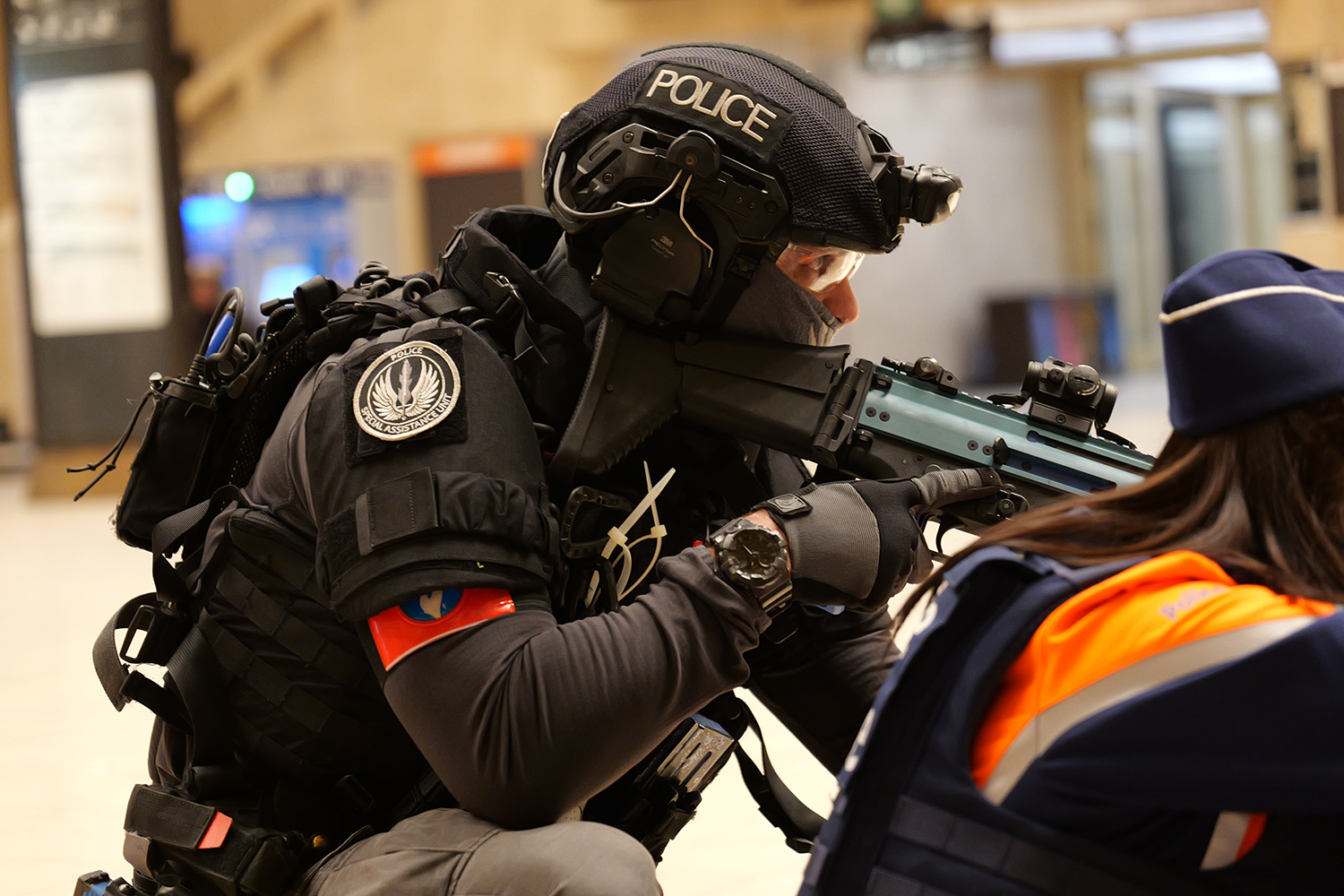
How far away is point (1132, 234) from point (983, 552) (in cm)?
1444

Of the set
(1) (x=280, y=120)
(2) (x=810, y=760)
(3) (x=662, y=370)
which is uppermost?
(1) (x=280, y=120)

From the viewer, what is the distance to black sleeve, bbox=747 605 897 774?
6.64ft

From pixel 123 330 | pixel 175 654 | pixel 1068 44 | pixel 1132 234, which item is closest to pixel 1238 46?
pixel 1068 44

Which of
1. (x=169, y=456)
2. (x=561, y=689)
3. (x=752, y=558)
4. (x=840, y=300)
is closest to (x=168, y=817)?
(x=169, y=456)

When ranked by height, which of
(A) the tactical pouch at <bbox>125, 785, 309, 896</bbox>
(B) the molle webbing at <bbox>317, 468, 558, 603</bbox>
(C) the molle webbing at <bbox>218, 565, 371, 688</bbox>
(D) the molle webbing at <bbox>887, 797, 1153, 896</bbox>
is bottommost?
(A) the tactical pouch at <bbox>125, 785, 309, 896</bbox>

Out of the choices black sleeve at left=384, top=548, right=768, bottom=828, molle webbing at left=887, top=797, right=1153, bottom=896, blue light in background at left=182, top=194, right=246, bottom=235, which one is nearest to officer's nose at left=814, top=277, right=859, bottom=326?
black sleeve at left=384, top=548, right=768, bottom=828

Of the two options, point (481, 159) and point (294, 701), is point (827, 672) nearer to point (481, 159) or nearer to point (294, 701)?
point (294, 701)

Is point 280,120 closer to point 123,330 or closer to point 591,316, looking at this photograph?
point 123,330

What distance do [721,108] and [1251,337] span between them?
83 centimetres

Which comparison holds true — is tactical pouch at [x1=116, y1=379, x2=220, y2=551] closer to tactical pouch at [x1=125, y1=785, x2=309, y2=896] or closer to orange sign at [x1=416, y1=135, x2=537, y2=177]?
tactical pouch at [x1=125, y1=785, x2=309, y2=896]

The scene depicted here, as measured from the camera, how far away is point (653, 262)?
5.67ft

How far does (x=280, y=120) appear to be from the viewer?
11125 millimetres

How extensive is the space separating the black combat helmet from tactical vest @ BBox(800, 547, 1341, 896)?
2.36 ft

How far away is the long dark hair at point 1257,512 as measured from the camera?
106 centimetres
